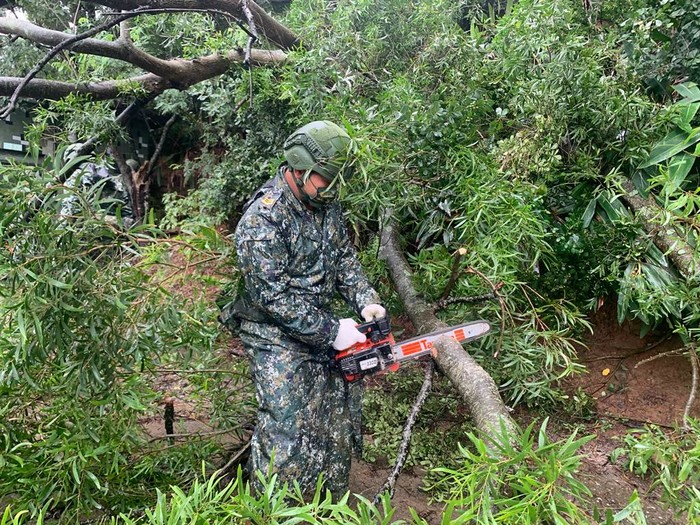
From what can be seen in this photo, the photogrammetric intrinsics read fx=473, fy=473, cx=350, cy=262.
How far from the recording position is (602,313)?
11.6ft

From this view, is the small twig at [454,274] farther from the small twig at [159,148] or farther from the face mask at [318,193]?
the small twig at [159,148]

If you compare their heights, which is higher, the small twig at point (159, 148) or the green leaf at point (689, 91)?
the green leaf at point (689, 91)

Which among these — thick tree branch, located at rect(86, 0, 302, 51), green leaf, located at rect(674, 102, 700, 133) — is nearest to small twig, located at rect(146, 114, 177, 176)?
thick tree branch, located at rect(86, 0, 302, 51)

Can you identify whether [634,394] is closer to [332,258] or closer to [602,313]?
[602,313]

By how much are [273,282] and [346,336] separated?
428 mm

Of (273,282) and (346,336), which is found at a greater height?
(273,282)

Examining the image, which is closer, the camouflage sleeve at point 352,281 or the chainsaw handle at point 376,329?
the chainsaw handle at point 376,329

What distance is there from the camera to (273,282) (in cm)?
200

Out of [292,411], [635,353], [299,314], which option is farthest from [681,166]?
[292,411]

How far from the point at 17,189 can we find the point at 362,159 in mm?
1289

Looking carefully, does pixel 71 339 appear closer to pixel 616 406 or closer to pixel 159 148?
pixel 616 406

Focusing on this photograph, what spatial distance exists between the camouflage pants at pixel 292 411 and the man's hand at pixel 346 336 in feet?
0.44

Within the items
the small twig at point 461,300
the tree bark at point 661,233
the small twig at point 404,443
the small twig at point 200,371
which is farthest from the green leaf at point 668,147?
the small twig at point 200,371

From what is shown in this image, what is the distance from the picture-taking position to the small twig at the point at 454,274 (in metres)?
2.37
